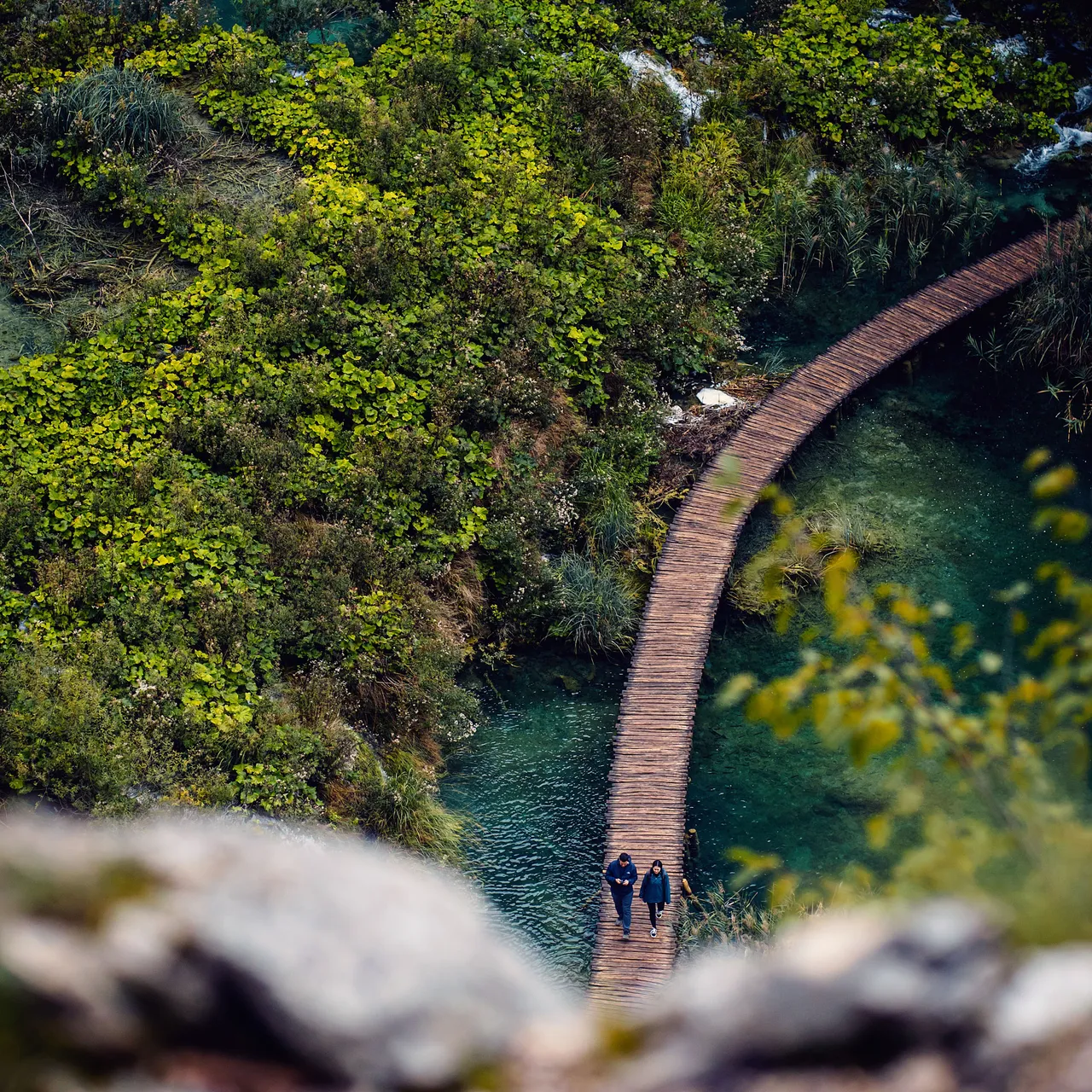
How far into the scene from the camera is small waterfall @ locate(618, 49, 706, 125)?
63.3 feet

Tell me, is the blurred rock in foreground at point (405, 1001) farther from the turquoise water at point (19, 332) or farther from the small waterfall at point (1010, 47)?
the small waterfall at point (1010, 47)

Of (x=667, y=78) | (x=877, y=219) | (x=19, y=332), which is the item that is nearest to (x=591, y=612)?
(x=19, y=332)

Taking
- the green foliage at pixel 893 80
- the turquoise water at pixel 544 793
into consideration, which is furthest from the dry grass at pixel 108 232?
A: the green foliage at pixel 893 80

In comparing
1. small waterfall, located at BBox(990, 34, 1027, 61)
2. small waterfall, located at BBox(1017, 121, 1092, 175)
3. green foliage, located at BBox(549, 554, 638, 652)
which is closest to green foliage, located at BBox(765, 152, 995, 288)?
small waterfall, located at BBox(1017, 121, 1092, 175)

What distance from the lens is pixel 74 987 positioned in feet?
9.44

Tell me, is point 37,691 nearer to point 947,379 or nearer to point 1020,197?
point 947,379

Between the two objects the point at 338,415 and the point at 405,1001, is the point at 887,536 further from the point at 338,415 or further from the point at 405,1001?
the point at 405,1001

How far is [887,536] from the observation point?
15102 mm

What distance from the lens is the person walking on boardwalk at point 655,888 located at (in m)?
10.5

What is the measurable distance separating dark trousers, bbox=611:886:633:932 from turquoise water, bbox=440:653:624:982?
25.8 inches

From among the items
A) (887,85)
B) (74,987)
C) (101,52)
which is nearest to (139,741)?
(74,987)

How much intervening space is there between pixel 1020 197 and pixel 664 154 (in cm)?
589

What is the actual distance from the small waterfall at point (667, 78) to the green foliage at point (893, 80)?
102cm

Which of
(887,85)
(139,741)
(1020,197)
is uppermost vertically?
(887,85)
